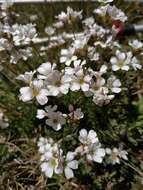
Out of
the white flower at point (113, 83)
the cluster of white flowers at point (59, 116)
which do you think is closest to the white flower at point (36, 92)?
the cluster of white flowers at point (59, 116)

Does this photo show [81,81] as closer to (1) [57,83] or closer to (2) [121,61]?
(1) [57,83]

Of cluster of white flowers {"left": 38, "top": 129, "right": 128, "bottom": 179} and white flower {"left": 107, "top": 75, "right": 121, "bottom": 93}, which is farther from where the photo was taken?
white flower {"left": 107, "top": 75, "right": 121, "bottom": 93}

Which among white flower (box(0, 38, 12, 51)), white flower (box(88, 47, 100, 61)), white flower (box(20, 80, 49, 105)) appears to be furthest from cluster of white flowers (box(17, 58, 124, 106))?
white flower (box(0, 38, 12, 51))

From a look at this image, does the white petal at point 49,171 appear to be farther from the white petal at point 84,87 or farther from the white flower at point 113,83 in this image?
the white flower at point 113,83

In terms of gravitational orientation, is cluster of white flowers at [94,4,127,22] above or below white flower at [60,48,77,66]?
above

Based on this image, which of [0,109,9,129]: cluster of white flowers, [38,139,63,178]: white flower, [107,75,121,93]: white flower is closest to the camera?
[38,139,63,178]: white flower

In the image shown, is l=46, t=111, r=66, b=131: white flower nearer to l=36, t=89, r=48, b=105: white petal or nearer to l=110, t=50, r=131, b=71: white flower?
l=36, t=89, r=48, b=105: white petal

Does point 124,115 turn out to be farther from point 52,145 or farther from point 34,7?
point 34,7
